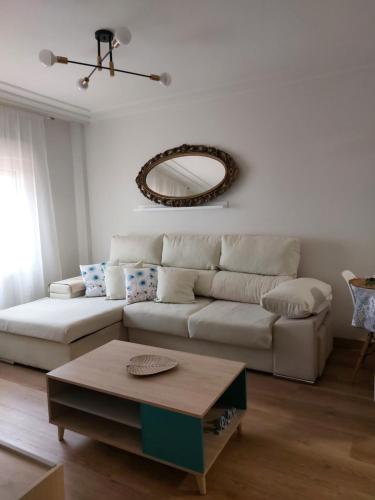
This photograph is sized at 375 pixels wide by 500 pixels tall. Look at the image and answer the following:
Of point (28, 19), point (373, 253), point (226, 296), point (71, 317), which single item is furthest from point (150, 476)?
point (28, 19)

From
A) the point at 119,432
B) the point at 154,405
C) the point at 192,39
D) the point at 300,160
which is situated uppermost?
the point at 192,39

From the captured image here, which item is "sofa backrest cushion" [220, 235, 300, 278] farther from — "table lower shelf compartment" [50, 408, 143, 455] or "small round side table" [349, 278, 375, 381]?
"table lower shelf compartment" [50, 408, 143, 455]

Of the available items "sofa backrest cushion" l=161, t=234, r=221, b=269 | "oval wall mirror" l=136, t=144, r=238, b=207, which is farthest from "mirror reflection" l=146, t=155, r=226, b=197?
"sofa backrest cushion" l=161, t=234, r=221, b=269

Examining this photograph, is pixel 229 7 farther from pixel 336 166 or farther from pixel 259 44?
pixel 336 166

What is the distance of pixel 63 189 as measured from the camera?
14.8 ft

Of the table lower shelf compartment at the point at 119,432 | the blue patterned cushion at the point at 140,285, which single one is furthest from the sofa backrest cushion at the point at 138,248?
the table lower shelf compartment at the point at 119,432

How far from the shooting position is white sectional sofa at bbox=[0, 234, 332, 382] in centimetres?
274

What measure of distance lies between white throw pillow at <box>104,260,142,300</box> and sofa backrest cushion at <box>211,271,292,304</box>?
33.8 inches

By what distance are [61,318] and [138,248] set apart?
1.20m

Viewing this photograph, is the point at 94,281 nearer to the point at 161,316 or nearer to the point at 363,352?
the point at 161,316

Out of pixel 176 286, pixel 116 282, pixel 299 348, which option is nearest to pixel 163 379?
pixel 299 348

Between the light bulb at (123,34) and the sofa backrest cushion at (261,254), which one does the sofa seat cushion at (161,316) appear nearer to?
the sofa backrest cushion at (261,254)

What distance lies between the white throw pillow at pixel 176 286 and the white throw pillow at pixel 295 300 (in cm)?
88

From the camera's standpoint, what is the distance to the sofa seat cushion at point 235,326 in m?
2.74
